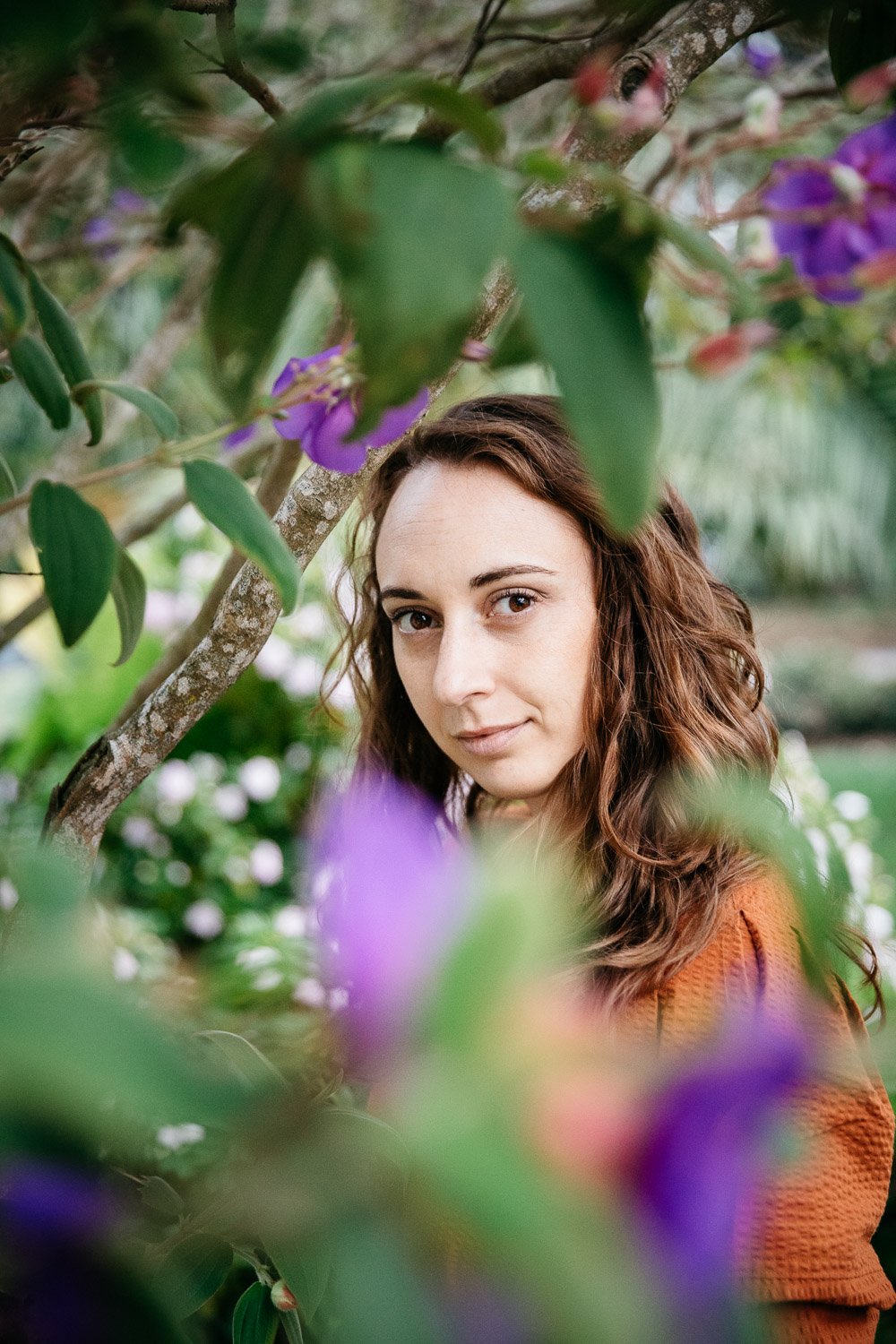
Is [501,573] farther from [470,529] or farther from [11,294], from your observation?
[11,294]

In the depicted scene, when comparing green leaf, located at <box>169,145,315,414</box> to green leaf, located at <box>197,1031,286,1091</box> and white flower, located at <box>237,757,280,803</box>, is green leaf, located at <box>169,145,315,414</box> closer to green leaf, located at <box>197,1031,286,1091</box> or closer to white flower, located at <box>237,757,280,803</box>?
green leaf, located at <box>197,1031,286,1091</box>

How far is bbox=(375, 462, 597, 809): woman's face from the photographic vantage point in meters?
0.86

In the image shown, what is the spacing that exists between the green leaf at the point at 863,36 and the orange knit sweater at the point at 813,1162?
1.42ft

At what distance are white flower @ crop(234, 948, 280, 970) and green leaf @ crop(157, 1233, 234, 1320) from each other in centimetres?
100

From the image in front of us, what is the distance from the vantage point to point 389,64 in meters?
1.49

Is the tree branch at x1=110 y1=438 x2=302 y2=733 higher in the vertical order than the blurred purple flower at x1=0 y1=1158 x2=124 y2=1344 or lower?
lower

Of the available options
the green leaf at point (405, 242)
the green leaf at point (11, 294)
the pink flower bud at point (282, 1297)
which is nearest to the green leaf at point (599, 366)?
the green leaf at point (405, 242)

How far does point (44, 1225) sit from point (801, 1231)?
59 cm

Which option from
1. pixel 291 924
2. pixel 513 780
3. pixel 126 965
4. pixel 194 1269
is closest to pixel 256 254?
pixel 194 1269

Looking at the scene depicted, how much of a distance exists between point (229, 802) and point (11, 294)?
5.58ft

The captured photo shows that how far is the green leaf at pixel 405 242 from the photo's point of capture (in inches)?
8.8

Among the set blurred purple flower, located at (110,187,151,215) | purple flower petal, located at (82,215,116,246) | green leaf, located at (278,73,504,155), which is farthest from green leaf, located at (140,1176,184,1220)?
purple flower petal, located at (82,215,116,246)

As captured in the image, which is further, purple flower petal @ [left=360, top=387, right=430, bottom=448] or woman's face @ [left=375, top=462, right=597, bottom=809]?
woman's face @ [left=375, top=462, right=597, bottom=809]

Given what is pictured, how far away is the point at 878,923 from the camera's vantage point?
1.74 m
